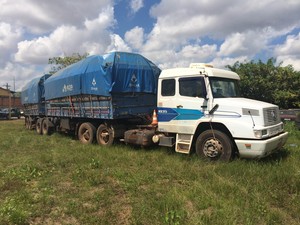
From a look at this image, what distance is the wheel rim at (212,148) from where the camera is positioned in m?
8.02

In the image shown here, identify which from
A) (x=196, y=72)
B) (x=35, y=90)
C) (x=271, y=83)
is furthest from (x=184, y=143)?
(x=271, y=83)

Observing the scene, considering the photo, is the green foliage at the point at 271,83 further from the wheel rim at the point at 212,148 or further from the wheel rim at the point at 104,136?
the wheel rim at the point at 212,148

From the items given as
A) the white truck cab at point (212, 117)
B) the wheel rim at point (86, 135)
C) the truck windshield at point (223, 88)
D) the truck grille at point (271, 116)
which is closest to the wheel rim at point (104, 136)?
the wheel rim at point (86, 135)

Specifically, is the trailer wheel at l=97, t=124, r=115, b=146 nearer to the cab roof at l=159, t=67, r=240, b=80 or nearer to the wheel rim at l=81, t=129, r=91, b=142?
the wheel rim at l=81, t=129, r=91, b=142

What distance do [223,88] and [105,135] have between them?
5.05 m

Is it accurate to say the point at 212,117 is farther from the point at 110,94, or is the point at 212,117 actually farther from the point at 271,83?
the point at 271,83

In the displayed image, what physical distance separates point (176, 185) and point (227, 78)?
3.80 metres

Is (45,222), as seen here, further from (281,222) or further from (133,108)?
(133,108)

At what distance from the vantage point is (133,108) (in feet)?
36.0

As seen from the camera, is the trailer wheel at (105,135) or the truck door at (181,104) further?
the trailer wheel at (105,135)

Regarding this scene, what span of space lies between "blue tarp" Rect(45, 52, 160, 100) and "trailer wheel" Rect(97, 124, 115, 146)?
134 centimetres

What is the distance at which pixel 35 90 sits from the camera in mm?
19328

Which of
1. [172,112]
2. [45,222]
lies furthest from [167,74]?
[45,222]

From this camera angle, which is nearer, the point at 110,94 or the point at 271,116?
the point at 271,116
